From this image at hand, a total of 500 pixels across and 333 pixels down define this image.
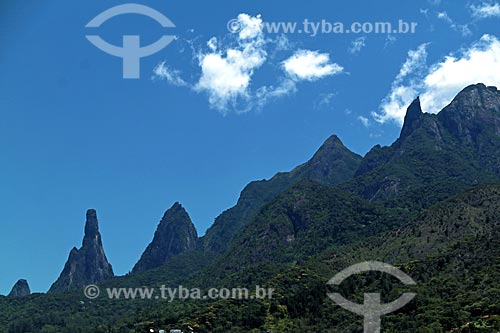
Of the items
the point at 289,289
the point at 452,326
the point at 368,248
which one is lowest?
the point at 452,326

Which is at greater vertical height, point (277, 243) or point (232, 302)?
point (277, 243)

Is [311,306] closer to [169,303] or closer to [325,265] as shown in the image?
[325,265]

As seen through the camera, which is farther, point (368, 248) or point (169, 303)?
point (169, 303)

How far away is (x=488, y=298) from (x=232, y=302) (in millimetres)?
53411

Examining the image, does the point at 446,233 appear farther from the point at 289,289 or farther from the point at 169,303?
the point at 169,303

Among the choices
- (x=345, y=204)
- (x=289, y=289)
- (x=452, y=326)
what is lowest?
(x=452, y=326)

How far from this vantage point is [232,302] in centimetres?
10881

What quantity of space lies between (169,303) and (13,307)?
6684 cm

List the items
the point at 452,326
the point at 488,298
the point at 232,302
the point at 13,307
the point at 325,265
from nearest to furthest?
the point at 452,326, the point at 488,298, the point at 232,302, the point at 325,265, the point at 13,307

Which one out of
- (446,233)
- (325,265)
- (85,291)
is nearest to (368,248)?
(325,265)

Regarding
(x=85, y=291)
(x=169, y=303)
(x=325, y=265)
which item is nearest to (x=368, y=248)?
(x=325, y=265)

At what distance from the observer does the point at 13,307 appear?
18162 centimetres

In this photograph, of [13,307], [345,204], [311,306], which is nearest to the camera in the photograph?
[311,306]

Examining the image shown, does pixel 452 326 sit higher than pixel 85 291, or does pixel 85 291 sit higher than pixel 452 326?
pixel 85 291
